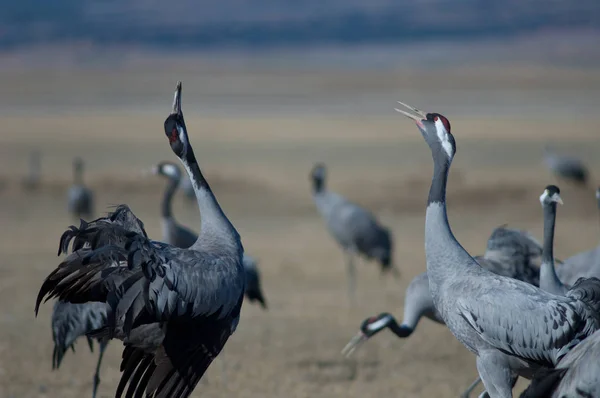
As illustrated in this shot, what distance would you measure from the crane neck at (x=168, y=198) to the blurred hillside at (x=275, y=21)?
2780 inches

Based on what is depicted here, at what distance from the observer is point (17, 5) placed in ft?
329

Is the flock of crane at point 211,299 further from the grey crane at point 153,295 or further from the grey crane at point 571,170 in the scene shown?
the grey crane at point 571,170

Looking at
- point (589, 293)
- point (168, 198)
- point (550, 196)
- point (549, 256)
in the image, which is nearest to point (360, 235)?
point (168, 198)

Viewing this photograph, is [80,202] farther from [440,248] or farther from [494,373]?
[494,373]

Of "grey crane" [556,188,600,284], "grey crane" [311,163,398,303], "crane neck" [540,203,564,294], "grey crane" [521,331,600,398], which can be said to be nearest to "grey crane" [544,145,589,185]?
"grey crane" [311,163,398,303]

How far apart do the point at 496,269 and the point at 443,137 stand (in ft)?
4.27

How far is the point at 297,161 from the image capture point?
67.6 ft

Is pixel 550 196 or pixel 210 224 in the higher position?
Result: pixel 550 196

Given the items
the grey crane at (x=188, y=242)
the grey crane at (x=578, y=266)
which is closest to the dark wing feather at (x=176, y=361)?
the grey crane at (x=188, y=242)

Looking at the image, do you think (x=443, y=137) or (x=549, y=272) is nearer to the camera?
(x=443, y=137)

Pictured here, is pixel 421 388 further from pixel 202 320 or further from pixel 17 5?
pixel 17 5

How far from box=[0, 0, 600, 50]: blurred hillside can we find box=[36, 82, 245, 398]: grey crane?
244 feet

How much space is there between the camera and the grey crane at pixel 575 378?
12.3 feet

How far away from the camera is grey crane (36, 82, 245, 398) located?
4.31 metres
